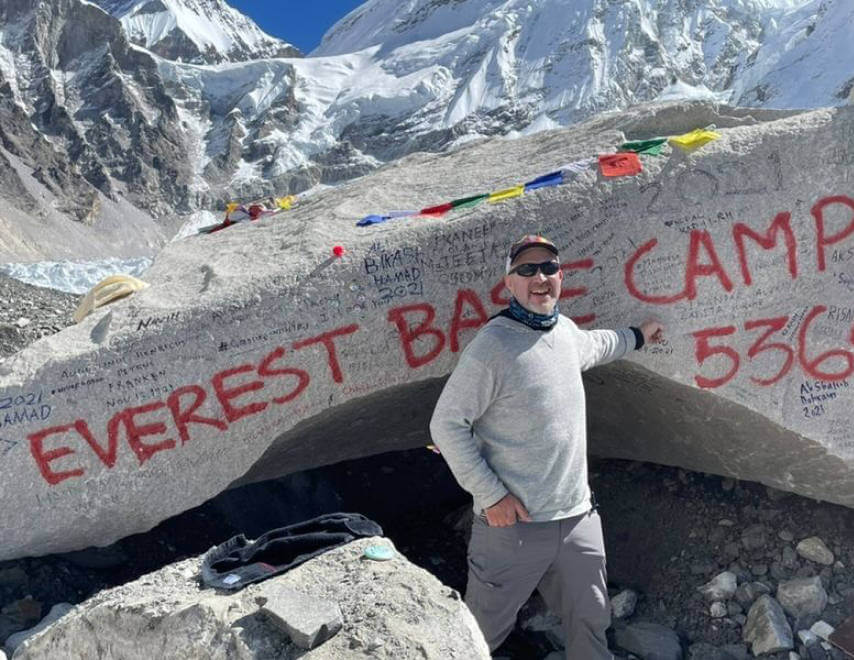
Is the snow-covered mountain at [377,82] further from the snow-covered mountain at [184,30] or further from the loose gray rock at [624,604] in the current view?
the loose gray rock at [624,604]

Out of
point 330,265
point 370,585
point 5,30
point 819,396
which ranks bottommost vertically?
point 819,396

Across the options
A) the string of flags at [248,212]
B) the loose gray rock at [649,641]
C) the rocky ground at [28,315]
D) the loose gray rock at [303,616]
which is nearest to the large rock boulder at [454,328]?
the loose gray rock at [649,641]

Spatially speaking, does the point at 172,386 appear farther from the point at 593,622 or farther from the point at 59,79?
the point at 59,79

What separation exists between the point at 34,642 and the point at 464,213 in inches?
127

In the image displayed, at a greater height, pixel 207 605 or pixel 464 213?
pixel 464 213

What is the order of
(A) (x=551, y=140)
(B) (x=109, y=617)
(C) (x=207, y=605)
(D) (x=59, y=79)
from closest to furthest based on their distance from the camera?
(C) (x=207, y=605)
(B) (x=109, y=617)
(A) (x=551, y=140)
(D) (x=59, y=79)

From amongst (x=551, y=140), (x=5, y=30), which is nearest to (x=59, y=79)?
(x=5, y=30)

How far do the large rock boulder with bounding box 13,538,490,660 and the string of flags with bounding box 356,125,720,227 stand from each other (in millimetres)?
2448

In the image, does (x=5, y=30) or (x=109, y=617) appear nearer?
(x=109, y=617)

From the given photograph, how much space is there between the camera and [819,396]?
4723 mm

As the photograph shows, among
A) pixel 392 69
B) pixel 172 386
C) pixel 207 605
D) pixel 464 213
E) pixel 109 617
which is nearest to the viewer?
pixel 207 605

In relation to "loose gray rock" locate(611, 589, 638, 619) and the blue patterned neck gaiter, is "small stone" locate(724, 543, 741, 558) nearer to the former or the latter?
"loose gray rock" locate(611, 589, 638, 619)

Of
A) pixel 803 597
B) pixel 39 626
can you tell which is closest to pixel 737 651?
pixel 803 597

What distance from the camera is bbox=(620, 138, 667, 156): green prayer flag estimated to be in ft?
16.1
